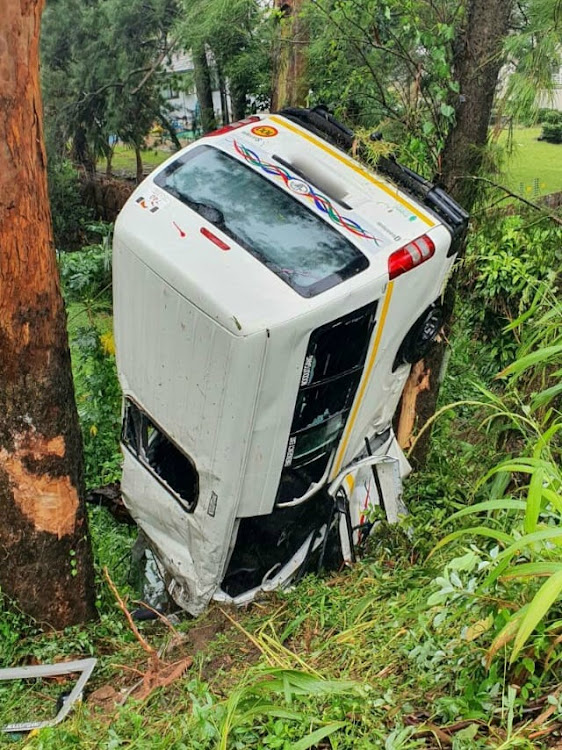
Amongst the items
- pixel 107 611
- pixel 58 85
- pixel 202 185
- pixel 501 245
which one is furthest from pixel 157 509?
pixel 58 85

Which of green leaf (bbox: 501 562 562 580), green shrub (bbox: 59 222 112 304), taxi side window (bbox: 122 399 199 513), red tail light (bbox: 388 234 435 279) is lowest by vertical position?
green shrub (bbox: 59 222 112 304)

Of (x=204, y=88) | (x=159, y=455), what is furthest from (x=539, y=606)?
(x=204, y=88)

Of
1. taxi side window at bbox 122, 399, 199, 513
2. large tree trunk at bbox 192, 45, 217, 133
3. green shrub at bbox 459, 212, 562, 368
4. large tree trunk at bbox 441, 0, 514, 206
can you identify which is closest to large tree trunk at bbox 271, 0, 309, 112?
large tree trunk at bbox 441, 0, 514, 206

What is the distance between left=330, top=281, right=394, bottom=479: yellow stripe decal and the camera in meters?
3.48

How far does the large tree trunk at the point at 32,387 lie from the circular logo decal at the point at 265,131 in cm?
143

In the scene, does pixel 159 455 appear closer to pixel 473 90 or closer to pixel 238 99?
pixel 473 90

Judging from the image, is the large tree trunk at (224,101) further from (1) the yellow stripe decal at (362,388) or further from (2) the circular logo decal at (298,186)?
(1) the yellow stripe decal at (362,388)

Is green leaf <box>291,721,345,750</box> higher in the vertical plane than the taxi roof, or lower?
lower

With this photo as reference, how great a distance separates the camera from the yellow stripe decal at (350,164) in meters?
3.70

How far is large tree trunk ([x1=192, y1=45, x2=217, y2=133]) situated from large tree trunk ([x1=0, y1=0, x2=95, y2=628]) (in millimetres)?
9540

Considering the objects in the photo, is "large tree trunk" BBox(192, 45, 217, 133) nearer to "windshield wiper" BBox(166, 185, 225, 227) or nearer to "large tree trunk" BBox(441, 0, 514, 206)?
"large tree trunk" BBox(441, 0, 514, 206)

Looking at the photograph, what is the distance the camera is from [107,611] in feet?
12.5

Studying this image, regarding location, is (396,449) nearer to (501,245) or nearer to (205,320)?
(501,245)

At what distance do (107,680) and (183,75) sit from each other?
12.9 m
